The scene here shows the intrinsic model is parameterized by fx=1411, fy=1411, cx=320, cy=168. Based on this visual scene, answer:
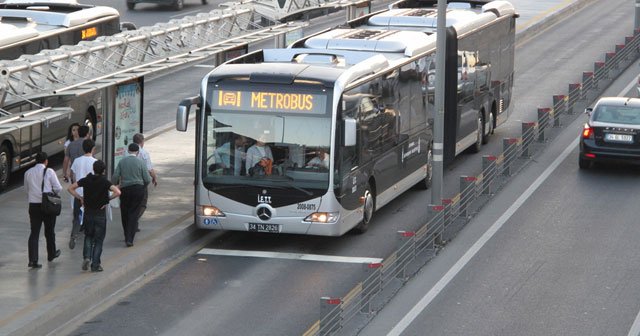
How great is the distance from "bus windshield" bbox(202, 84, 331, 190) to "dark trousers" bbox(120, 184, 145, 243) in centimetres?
138

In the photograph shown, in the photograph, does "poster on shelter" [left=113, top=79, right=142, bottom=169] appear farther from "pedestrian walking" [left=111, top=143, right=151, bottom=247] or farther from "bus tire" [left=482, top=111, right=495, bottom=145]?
"bus tire" [left=482, top=111, right=495, bottom=145]

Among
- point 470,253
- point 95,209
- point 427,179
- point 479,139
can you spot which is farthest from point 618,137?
point 95,209

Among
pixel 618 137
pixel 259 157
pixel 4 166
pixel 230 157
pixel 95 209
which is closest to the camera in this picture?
pixel 95 209

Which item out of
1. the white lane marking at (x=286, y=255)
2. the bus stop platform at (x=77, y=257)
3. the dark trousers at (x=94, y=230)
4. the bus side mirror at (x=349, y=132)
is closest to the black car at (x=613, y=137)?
the bus stop platform at (x=77, y=257)

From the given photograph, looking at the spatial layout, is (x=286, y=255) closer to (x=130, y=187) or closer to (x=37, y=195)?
(x=130, y=187)

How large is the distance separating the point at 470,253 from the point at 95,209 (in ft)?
19.5

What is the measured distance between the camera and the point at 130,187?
68.5 ft

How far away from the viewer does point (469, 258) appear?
2127cm

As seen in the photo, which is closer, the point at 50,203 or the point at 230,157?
the point at 50,203

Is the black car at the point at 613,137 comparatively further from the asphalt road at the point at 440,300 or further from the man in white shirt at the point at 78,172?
the man in white shirt at the point at 78,172

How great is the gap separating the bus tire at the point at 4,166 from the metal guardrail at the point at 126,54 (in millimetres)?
2767

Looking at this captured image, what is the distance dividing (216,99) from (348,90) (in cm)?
201

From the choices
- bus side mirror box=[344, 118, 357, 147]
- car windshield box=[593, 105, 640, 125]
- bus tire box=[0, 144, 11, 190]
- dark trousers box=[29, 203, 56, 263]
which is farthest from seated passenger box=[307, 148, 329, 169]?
car windshield box=[593, 105, 640, 125]

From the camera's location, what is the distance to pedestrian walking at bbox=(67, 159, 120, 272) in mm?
19031
